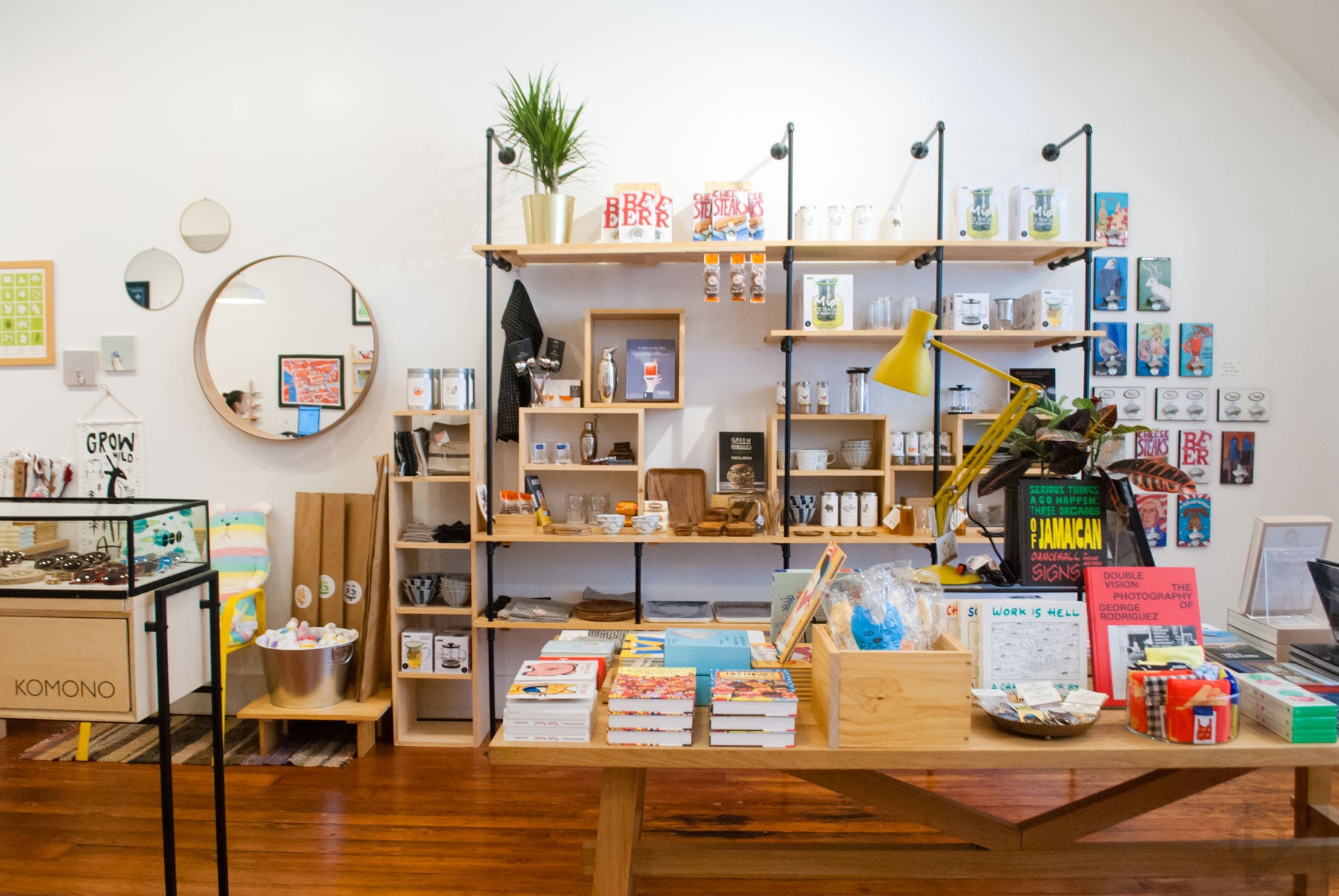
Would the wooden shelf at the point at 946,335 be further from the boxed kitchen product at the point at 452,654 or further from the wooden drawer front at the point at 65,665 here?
the wooden drawer front at the point at 65,665

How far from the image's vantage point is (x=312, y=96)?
380 centimetres

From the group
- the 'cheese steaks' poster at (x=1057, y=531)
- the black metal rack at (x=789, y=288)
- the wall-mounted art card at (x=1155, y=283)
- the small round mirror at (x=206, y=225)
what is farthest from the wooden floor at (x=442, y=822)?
the small round mirror at (x=206, y=225)

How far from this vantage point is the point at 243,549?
3.75 meters

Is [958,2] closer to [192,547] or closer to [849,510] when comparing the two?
[849,510]

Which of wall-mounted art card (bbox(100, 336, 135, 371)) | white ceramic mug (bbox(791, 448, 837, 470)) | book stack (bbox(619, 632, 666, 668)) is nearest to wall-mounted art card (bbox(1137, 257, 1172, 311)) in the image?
white ceramic mug (bbox(791, 448, 837, 470))

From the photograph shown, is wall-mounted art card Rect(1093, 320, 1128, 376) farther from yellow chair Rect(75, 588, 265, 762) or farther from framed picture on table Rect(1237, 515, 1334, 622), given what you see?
yellow chair Rect(75, 588, 265, 762)

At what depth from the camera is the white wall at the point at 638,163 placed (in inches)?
145

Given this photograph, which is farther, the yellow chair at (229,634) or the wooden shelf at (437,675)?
the wooden shelf at (437,675)

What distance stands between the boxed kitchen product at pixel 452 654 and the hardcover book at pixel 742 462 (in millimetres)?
1329

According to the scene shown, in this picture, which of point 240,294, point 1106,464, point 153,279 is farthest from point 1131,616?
point 153,279

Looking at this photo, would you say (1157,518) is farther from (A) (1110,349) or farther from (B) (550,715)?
(B) (550,715)

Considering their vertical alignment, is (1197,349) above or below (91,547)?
above

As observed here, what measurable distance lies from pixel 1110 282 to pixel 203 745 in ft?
15.0

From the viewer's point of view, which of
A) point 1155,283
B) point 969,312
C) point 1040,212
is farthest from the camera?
point 1155,283
